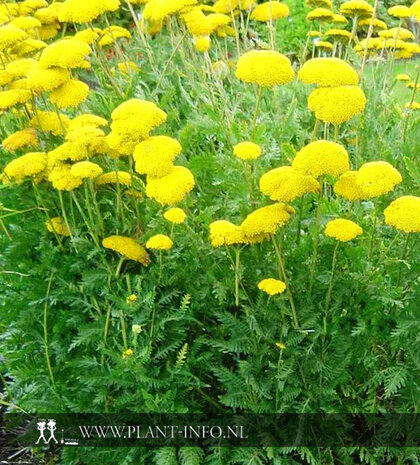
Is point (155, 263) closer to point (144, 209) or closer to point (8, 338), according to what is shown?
point (144, 209)

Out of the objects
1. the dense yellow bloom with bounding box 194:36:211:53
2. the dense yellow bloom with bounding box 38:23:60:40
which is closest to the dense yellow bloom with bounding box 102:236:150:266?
the dense yellow bloom with bounding box 194:36:211:53

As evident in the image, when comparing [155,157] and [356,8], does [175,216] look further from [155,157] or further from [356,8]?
[356,8]

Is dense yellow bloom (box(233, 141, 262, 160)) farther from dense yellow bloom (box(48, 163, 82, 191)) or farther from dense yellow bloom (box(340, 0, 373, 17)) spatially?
dense yellow bloom (box(340, 0, 373, 17))

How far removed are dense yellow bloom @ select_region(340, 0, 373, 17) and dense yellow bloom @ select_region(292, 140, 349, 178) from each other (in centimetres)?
146

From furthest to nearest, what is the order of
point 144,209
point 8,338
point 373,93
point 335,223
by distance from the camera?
1. point 373,93
2. point 8,338
3. point 144,209
4. point 335,223

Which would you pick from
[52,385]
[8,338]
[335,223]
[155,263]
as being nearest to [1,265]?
[8,338]

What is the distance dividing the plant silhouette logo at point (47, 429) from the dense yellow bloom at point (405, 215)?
1.61 meters

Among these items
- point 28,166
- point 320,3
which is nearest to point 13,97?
point 28,166

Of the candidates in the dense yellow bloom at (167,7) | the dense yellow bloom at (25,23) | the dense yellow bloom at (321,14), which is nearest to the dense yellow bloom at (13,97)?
the dense yellow bloom at (25,23)

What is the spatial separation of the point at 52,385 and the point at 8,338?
0.38m

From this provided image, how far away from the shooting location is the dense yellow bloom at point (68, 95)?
2564 millimetres

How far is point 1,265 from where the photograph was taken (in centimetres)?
319

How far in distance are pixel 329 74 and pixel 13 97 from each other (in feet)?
3.98

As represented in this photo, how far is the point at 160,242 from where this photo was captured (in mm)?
2389
